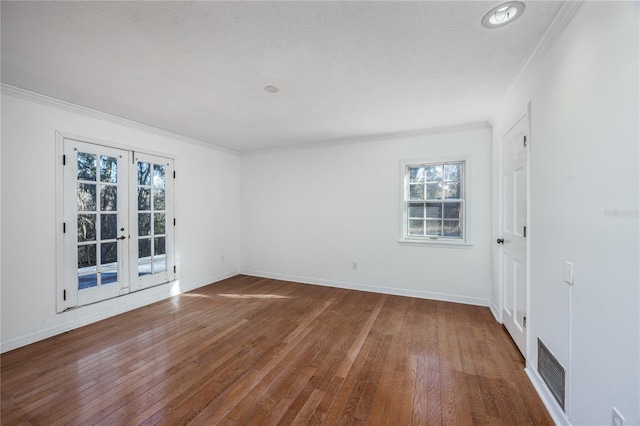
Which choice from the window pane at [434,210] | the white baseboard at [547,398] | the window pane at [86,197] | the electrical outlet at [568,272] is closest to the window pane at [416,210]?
the window pane at [434,210]

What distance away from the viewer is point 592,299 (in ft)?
4.31

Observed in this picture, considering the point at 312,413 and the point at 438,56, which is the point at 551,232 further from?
the point at 312,413

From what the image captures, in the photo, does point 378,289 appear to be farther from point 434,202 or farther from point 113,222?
point 113,222

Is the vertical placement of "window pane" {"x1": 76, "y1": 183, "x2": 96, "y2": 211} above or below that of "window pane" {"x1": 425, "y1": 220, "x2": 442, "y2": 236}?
above

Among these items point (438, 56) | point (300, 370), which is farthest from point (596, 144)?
point (300, 370)

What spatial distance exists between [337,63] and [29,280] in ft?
12.3

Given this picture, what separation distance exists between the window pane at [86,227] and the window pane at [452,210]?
15.7 feet

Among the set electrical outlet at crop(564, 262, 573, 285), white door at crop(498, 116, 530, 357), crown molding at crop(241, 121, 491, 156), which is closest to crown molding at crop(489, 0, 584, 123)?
Result: white door at crop(498, 116, 530, 357)

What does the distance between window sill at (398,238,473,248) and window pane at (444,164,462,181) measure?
0.94m

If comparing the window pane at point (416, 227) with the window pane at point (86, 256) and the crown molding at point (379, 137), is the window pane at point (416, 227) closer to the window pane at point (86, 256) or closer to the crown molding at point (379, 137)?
the crown molding at point (379, 137)

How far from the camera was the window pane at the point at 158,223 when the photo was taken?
3921 millimetres

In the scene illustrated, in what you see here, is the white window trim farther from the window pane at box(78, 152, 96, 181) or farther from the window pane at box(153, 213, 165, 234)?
the window pane at box(78, 152, 96, 181)

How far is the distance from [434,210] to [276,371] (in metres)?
3.14

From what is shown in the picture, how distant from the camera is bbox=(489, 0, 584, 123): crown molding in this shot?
1480 mm
